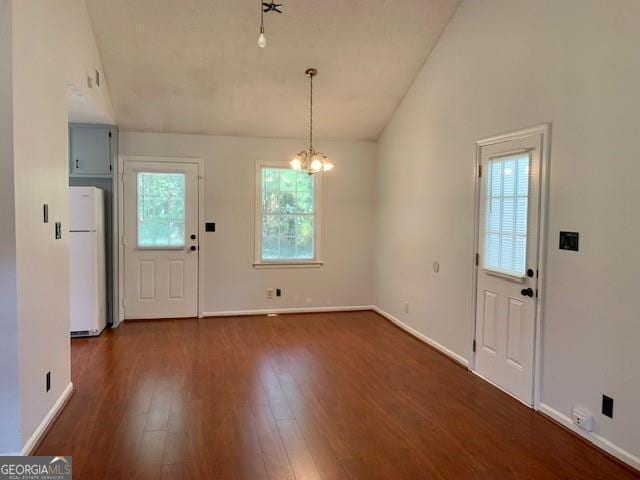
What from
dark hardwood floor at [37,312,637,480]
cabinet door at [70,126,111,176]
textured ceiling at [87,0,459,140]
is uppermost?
textured ceiling at [87,0,459,140]

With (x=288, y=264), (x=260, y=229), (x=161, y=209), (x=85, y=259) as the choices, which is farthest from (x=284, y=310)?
(x=85, y=259)

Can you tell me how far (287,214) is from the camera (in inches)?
258

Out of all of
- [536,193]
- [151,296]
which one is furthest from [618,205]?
[151,296]

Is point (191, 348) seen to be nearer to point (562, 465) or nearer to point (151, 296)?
point (151, 296)

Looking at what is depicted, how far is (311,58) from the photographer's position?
5039 mm

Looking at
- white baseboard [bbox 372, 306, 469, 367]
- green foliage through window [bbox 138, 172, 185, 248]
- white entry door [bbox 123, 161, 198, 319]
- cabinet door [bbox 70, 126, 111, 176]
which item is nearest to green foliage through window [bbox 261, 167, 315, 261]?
white entry door [bbox 123, 161, 198, 319]

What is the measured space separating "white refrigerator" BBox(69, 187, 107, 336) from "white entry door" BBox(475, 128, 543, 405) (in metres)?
4.07

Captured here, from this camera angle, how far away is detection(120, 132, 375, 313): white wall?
625cm

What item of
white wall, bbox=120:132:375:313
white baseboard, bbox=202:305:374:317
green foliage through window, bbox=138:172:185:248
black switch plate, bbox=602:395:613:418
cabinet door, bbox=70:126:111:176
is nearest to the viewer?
black switch plate, bbox=602:395:613:418

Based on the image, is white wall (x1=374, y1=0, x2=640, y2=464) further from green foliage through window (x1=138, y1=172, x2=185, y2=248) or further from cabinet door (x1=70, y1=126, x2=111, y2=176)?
cabinet door (x1=70, y1=126, x2=111, y2=176)

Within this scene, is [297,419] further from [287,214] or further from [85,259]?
[287,214]

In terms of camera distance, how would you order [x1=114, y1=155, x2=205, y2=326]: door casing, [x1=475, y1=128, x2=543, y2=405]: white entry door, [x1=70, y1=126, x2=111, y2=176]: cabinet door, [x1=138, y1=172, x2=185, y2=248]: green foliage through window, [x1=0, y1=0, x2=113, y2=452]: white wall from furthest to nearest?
[x1=138, y1=172, x2=185, y2=248]: green foliage through window < [x1=114, y1=155, x2=205, y2=326]: door casing < [x1=70, y1=126, x2=111, y2=176]: cabinet door < [x1=475, y1=128, x2=543, y2=405]: white entry door < [x1=0, y1=0, x2=113, y2=452]: white wall

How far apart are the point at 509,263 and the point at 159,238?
4295mm

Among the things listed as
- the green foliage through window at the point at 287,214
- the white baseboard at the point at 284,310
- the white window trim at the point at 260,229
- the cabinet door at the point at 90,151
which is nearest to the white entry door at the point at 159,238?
the cabinet door at the point at 90,151
